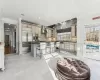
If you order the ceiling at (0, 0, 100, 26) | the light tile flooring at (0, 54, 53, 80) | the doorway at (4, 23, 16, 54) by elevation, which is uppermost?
the ceiling at (0, 0, 100, 26)

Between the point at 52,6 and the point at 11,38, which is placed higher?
the point at 52,6

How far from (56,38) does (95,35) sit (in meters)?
4.60

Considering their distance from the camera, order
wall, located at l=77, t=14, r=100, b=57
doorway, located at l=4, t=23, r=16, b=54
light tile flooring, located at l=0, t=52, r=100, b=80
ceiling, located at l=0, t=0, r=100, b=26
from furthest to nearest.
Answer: doorway, located at l=4, t=23, r=16, b=54 < wall, located at l=77, t=14, r=100, b=57 < ceiling, located at l=0, t=0, r=100, b=26 < light tile flooring, located at l=0, t=52, r=100, b=80

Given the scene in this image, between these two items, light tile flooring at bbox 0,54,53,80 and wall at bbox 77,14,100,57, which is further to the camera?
wall at bbox 77,14,100,57

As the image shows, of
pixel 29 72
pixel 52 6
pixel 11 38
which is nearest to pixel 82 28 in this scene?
pixel 52 6

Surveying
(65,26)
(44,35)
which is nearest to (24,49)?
(44,35)

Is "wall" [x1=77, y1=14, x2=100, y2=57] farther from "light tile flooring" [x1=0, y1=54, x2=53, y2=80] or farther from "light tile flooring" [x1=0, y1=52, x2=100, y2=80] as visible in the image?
"light tile flooring" [x1=0, y1=54, x2=53, y2=80]

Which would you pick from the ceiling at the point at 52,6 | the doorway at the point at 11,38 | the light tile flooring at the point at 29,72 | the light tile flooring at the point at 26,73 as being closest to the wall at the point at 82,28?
the ceiling at the point at 52,6

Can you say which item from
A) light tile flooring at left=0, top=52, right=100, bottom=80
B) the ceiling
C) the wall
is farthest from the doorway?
the wall

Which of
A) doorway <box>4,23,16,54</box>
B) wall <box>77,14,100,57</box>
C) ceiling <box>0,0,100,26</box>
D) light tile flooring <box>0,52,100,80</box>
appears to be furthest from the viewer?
doorway <box>4,23,16,54</box>

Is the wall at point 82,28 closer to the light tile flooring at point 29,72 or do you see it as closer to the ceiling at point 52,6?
the ceiling at point 52,6

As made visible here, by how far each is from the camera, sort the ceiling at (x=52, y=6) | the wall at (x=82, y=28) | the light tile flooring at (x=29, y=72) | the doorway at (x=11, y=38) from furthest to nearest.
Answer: the doorway at (x=11, y=38)
the wall at (x=82, y=28)
the ceiling at (x=52, y=6)
the light tile flooring at (x=29, y=72)

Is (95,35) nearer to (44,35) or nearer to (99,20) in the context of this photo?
(99,20)

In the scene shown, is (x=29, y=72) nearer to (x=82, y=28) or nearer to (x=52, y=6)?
(x=52, y=6)
